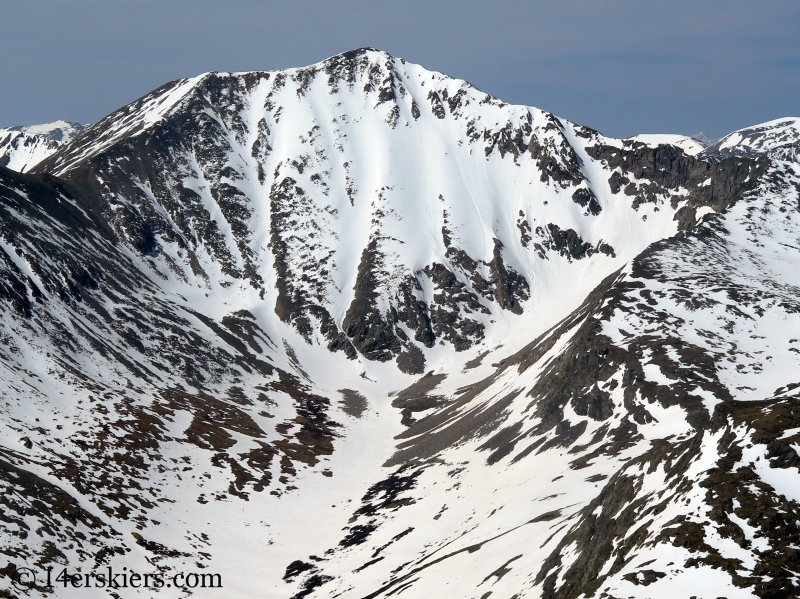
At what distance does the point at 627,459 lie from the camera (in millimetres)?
79750

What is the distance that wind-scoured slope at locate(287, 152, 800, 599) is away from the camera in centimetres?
3791

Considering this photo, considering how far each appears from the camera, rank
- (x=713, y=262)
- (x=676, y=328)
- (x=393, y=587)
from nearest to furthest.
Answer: (x=393, y=587) < (x=676, y=328) < (x=713, y=262)

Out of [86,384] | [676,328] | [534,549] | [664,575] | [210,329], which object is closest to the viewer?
[664,575]

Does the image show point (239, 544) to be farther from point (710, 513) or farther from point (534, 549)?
point (710, 513)

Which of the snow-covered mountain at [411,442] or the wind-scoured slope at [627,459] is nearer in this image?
the wind-scoured slope at [627,459]

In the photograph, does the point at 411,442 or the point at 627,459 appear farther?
the point at 411,442

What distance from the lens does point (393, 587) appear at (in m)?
67.7

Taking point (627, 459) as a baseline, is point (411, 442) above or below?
above

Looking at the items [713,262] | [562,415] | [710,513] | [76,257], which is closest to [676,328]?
[562,415]

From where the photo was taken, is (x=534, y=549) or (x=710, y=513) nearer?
(x=710, y=513)

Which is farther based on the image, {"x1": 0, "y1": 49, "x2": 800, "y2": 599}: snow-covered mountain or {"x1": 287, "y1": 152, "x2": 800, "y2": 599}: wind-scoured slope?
{"x1": 0, "y1": 49, "x2": 800, "y2": 599}: snow-covered mountain

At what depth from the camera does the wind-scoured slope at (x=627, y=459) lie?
37906 mm

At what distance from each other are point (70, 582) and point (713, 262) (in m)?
122

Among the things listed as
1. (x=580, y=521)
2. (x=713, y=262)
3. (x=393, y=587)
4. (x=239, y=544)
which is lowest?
(x=580, y=521)
